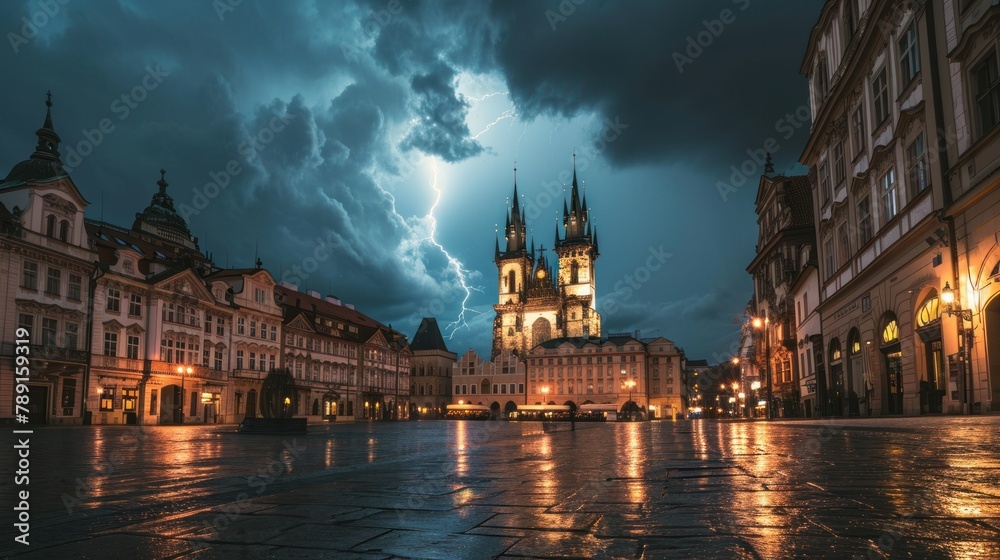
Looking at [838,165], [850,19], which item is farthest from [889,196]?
[850,19]

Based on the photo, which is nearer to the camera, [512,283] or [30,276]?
[30,276]

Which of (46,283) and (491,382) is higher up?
(46,283)

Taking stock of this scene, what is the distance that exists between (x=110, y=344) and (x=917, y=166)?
48263 millimetres

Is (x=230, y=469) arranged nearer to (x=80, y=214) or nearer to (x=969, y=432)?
(x=969, y=432)

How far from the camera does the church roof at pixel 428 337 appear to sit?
13025cm

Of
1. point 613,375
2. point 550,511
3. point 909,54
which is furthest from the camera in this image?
point 613,375

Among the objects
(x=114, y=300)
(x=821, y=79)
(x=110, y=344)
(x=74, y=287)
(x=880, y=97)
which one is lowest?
(x=110, y=344)

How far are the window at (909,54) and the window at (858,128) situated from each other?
4203 millimetres

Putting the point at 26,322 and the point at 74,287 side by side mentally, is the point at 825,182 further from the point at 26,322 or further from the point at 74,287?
the point at 74,287

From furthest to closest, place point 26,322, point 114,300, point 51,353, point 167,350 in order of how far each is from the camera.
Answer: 1. point 167,350
2. point 114,300
3. point 51,353
4. point 26,322

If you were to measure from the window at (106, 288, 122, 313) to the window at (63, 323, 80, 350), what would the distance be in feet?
9.92

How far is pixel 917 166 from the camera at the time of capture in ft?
62.8

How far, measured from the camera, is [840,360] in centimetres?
3044

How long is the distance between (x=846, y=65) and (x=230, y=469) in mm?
24920
